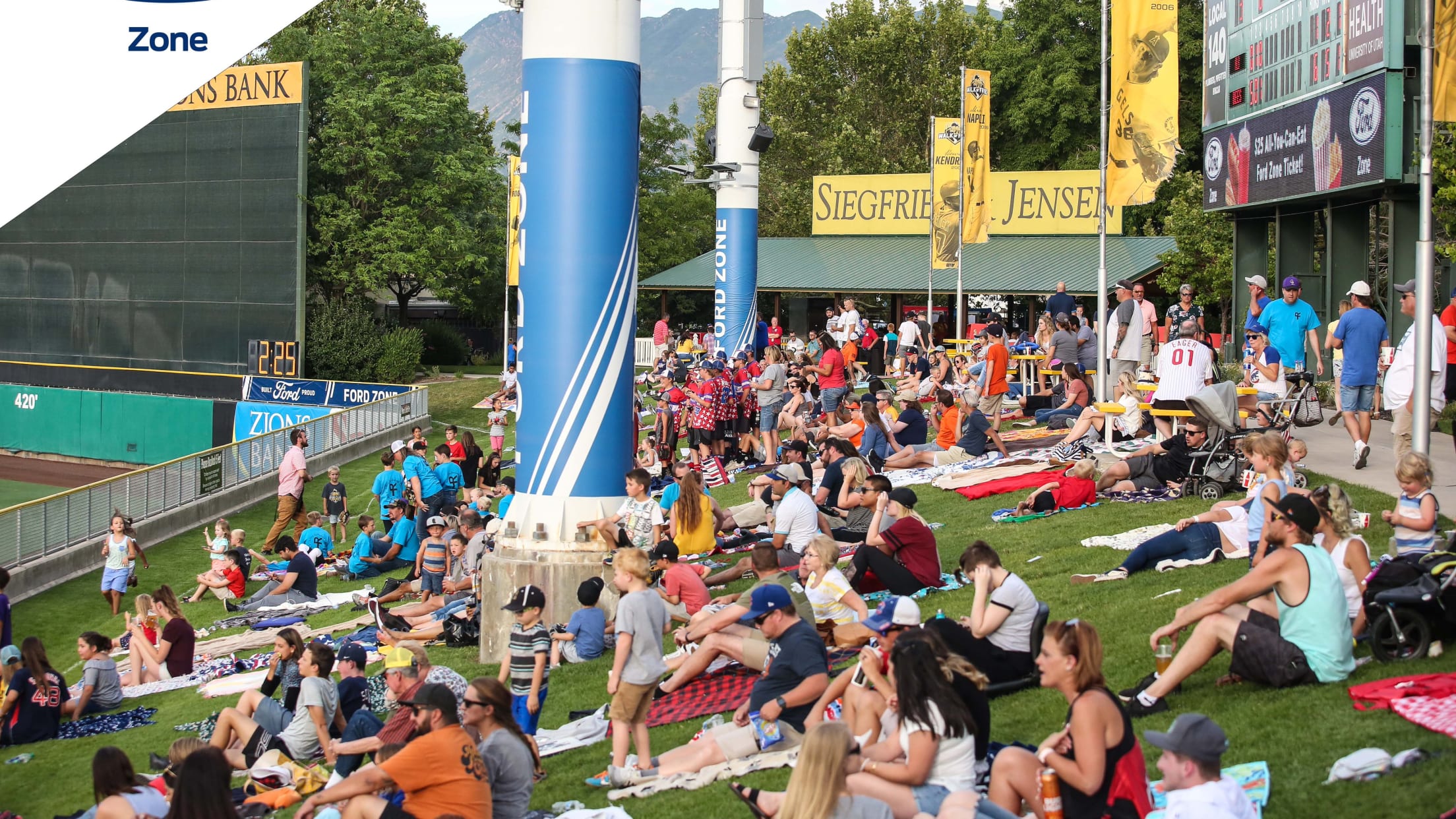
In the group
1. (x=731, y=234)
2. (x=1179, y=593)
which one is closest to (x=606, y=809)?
(x=1179, y=593)

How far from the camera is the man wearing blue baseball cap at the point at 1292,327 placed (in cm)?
1581

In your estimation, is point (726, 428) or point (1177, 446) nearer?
point (1177, 446)

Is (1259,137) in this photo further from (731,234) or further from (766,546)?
(766,546)

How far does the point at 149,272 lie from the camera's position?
43438 millimetres

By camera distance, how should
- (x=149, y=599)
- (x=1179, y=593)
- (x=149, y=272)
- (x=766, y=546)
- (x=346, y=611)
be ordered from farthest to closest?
(x=149, y=272) < (x=346, y=611) < (x=149, y=599) < (x=1179, y=593) < (x=766, y=546)

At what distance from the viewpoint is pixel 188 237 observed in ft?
140

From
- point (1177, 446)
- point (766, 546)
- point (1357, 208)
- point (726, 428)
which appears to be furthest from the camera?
point (1357, 208)

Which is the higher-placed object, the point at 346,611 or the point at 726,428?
the point at 726,428

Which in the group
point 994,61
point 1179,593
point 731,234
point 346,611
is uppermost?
point 994,61

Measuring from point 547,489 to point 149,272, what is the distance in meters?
35.4

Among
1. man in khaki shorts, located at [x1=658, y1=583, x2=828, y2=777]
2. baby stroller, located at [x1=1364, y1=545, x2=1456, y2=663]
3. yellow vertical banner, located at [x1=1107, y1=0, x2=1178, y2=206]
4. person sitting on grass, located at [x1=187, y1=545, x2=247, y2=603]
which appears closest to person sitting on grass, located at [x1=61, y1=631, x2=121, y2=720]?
person sitting on grass, located at [x1=187, y1=545, x2=247, y2=603]

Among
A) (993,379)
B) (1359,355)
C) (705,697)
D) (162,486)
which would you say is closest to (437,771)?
(705,697)

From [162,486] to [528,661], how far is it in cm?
1859

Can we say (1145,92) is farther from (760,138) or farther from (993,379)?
(760,138)
